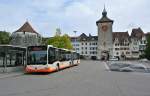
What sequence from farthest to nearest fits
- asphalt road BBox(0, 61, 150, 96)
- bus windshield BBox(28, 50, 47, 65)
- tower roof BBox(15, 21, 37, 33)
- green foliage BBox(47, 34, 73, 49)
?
1. tower roof BBox(15, 21, 37, 33)
2. green foliage BBox(47, 34, 73, 49)
3. bus windshield BBox(28, 50, 47, 65)
4. asphalt road BBox(0, 61, 150, 96)

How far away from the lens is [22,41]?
98.1 meters

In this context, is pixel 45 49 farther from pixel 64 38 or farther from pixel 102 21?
pixel 102 21

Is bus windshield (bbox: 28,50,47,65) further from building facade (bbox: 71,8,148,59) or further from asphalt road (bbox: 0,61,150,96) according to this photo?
building facade (bbox: 71,8,148,59)

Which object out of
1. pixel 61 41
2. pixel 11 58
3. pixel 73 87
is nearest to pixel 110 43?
pixel 61 41

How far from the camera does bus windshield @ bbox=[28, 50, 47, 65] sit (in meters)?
28.6

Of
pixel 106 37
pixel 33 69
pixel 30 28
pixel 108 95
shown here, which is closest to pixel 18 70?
pixel 33 69

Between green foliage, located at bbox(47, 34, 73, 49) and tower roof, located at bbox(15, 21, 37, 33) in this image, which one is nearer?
green foliage, located at bbox(47, 34, 73, 49)

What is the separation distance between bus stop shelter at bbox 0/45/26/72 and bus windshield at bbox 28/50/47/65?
2336mm

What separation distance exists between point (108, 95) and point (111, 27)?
403 feet

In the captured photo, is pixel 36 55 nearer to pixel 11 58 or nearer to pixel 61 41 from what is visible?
pixel 11 58

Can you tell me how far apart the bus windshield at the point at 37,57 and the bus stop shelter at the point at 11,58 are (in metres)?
2.34

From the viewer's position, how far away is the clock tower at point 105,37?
134 m

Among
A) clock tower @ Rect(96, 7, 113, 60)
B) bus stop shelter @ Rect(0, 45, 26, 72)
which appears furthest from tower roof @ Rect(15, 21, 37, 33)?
bus stop shelter @ Rect(0, 45, 26, 72)

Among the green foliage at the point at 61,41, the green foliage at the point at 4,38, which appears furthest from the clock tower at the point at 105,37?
the green foliage at the point at 61,41
